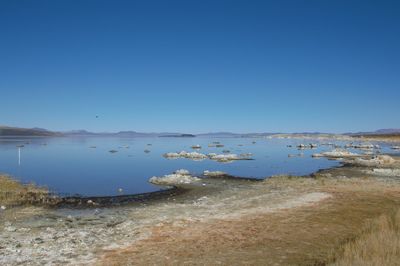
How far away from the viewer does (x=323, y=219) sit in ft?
56.2

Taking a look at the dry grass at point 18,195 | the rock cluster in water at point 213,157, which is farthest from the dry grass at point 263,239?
the rock cluster in water at point 213,157

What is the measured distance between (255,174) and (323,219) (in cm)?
2687

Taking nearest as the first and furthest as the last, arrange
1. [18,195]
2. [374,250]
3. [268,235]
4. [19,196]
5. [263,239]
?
[374,250] → [263,239] → [268,235] → [19,196] → [18,195]

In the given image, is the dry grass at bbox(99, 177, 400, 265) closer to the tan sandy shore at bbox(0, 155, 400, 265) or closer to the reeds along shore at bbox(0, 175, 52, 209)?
the tan sandy shore at bbox(0, 155, 400, 265)

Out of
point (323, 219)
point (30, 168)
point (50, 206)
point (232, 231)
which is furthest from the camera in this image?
point (30, 168)

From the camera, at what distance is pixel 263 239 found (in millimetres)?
14172

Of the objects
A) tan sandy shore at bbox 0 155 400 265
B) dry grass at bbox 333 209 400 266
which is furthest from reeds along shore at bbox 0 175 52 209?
dry grass at bbox 333 209 400 266

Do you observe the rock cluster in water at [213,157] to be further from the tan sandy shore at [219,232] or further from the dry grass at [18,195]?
the tan sandy shore at [219,232]

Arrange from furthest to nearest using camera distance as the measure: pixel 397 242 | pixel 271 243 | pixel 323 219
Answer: pixel 323 219 < pixel 271 243 < pixel 397 242

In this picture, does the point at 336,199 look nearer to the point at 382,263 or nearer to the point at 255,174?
the point at 382,263

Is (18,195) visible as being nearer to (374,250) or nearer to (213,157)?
(374,250)

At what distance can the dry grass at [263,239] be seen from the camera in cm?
1194

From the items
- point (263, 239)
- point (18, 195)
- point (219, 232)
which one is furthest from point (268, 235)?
point (18, 195)

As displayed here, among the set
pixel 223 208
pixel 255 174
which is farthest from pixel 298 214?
pixel 255 174
